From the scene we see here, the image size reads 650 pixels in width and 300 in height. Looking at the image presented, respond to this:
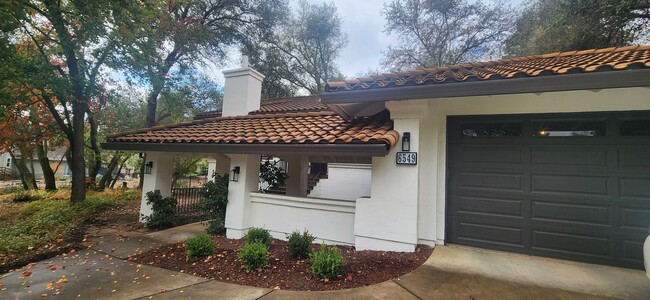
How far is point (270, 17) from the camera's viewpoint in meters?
16.5

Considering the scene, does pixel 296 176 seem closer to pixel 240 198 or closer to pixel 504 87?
pixel 240 198

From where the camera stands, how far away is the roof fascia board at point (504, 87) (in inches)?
131

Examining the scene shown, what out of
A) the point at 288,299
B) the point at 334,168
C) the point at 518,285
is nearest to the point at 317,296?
the point at 288,299

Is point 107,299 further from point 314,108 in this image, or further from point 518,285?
point 314,108

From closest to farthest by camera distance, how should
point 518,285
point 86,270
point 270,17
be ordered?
point 518,285 < point 86,270 < point 270,17

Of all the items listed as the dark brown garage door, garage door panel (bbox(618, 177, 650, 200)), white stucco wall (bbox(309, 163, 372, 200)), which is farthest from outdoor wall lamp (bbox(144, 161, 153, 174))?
garage door panel (bbox(618, 177, 650, 200))

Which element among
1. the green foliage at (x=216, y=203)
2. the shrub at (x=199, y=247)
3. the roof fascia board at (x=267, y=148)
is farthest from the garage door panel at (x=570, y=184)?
the green foliage at (x=216, y=203)

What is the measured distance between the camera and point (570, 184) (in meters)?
4.37

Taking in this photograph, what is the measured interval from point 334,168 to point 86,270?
1090 cm

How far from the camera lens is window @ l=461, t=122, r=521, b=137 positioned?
188 inches

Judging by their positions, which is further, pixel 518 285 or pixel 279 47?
pixel 279 47

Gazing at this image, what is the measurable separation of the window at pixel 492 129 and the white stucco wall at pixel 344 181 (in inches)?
319

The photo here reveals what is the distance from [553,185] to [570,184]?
0.69 feet

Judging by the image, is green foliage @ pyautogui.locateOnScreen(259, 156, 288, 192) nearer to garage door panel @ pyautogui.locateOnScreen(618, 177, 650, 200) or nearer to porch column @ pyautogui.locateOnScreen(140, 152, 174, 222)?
porch column @ pyautogui.locateOnScreen(140, 152, 174, 222)
